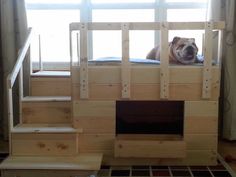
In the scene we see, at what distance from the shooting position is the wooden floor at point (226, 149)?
260 cm

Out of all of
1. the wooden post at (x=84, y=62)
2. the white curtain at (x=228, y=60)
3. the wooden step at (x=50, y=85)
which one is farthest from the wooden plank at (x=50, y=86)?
the white curtain at (x=228, y=60)

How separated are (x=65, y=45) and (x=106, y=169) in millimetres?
1609

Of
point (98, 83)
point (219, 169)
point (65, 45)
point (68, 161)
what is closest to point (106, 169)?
point (68, 161)

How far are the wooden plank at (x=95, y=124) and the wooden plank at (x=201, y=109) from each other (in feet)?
1.97

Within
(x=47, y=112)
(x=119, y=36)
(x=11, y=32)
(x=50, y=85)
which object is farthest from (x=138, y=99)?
(x=11, y=32)

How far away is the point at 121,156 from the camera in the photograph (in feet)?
7.97

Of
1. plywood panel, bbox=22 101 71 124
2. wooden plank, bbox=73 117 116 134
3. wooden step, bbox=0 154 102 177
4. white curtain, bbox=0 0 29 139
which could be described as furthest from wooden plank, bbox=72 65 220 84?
white curtain, bbox=0 0 29 139

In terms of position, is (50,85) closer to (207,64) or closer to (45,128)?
(45,128)

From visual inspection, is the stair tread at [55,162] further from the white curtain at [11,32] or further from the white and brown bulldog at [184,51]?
the white and brown bulldog at [184,51]

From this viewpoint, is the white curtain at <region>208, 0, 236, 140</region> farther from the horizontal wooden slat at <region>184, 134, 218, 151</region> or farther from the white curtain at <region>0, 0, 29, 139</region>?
the white curtain at <region>0, 0, 29, 139</region>

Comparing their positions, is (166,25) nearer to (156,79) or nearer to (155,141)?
(156,79)

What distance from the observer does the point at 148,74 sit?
2416 mm

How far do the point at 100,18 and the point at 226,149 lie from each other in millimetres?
1879

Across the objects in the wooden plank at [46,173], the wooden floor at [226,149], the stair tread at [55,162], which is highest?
the stair tread at [55,162]
